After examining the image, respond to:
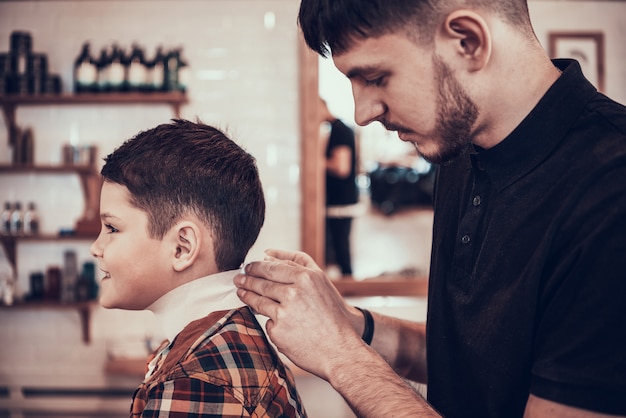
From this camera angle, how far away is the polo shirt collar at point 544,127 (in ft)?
3.83

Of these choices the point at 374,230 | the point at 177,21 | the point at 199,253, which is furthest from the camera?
the point at 374,230

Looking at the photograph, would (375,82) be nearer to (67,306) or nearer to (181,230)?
(181,230)

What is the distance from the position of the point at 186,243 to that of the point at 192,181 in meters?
0.14

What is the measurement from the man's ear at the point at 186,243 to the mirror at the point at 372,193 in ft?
8.33

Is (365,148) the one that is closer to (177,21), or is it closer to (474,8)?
(177,21)

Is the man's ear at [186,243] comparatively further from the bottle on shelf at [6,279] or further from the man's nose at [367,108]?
the bottle on shelf at [6,279]

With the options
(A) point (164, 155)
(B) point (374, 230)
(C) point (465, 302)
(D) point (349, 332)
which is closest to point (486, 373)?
(C) point (465, 302)

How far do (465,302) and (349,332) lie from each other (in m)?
0.24

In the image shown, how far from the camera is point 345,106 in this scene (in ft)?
15.0

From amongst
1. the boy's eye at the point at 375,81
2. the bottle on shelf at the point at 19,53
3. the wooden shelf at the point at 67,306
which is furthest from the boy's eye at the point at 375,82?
the bottle on shelf at the point at 19,53

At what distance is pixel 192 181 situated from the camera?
4.72 ft

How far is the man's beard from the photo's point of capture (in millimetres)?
1198

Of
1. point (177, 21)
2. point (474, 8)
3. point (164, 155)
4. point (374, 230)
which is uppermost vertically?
point (177, 21)

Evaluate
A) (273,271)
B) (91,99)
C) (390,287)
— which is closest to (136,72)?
(91,99)
